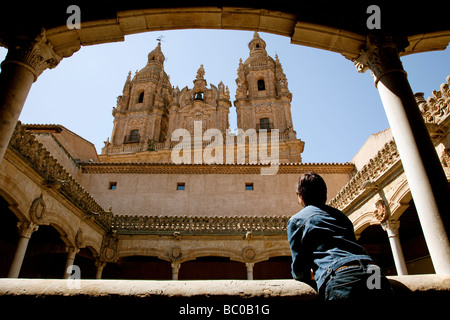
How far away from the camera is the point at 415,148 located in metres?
3.44

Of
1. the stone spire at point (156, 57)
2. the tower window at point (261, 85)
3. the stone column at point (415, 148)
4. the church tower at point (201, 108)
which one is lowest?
the stone column at point (415, 148)

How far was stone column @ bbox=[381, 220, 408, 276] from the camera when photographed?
32.9 ft

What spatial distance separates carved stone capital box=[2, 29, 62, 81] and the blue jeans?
465 cm

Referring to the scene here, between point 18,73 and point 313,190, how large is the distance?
4.21 metres

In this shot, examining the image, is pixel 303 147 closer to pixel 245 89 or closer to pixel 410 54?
pixel 245 89

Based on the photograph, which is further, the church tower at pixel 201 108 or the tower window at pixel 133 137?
the tower window at pixel 133 137

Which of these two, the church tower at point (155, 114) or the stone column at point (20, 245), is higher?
the church tower at point (155, 114)

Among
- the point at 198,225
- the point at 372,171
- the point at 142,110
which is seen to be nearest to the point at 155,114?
the point at 142,110

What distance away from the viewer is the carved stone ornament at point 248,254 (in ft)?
48.8

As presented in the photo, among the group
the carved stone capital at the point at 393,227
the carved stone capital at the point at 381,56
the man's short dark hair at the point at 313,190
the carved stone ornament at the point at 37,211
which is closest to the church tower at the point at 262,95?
the carved stone capital at the point at 393,227

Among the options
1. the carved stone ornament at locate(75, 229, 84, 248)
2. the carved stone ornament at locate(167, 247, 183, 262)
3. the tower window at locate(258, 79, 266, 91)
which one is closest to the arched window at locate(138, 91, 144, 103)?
the tower window at locate(258, 79, 266, 91)

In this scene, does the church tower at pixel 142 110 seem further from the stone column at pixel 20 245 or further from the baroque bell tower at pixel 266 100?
the stone column at pixel 20 245
